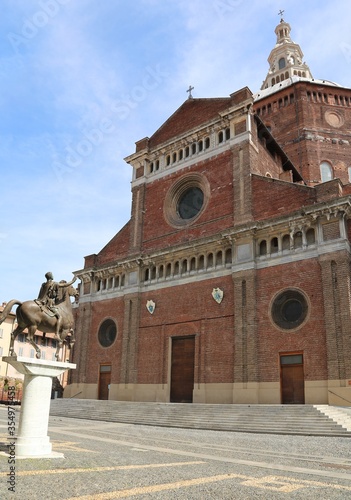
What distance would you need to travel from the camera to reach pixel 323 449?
432 inches

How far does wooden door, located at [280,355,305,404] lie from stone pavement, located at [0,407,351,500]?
9690mm

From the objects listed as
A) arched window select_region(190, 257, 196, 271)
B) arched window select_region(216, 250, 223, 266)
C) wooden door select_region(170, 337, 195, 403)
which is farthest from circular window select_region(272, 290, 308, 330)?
arched window select_region(190, 257, 196, 271)

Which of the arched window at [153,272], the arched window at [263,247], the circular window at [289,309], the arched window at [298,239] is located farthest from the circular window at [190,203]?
the circular window at [289,309]

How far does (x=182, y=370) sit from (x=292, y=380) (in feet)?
22.6

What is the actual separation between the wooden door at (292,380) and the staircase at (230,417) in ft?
10.2

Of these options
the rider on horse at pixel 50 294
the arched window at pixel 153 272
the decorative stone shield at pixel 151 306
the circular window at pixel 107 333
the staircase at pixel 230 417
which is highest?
the arched window at pixel 153 272

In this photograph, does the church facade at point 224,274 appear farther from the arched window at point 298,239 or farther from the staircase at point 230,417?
the staircase at point 230,417

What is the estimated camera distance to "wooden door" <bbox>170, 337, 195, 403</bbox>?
24719 millimetres

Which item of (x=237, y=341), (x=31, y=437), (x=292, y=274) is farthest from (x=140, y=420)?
(x=31, y=437)

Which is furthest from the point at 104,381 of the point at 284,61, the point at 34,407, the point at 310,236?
the point at 284,61

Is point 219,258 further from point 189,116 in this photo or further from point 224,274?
point 189,116

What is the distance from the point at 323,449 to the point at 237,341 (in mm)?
11594

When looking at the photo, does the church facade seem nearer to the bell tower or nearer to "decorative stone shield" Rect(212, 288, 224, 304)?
"decorative stone shield" Rect(212, 288, 224, 304)

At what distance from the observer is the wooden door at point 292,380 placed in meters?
20.6
